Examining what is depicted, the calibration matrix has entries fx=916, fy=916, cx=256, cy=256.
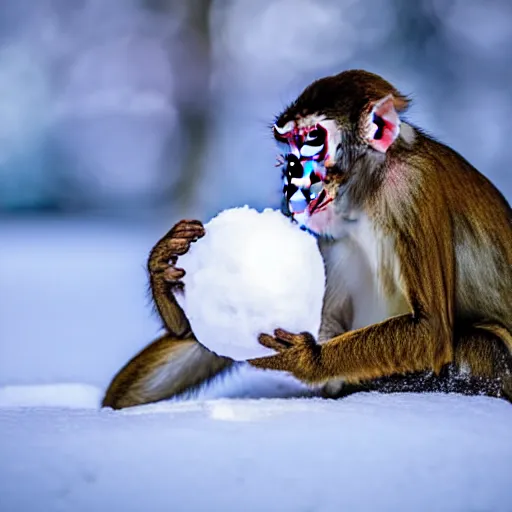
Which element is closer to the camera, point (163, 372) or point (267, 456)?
point (267, 456)

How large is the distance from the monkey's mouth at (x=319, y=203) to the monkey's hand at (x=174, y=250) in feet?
0.86

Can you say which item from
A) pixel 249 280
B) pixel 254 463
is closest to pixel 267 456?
pixel 254 463

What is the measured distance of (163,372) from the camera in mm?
2258

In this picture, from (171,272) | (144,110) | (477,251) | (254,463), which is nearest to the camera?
(254,463)

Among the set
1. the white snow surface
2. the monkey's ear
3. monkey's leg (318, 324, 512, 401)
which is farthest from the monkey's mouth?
the white snow surface

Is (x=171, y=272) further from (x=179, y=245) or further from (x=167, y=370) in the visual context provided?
(x=167, y=370)

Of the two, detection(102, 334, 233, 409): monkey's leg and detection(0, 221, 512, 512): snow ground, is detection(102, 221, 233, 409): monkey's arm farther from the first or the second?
detection(0, 221, 512, 512): snow ground

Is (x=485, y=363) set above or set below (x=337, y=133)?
below

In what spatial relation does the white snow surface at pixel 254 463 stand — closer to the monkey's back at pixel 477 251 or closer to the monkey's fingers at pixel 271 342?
the monkey's fingers at pixel 271 342

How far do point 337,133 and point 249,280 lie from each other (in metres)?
0.54

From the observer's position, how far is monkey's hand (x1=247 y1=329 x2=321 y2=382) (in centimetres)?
178

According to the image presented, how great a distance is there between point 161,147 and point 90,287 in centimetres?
55

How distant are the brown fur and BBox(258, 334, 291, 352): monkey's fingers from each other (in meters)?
0.06

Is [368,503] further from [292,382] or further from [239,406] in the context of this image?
[292,382]
